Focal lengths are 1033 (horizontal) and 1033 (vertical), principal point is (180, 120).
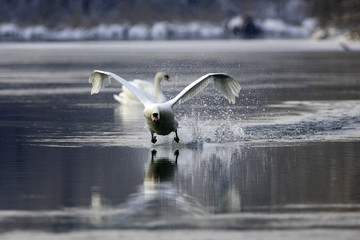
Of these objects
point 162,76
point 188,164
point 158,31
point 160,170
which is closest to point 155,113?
point 188,164

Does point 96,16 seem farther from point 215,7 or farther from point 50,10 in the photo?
point 215,7

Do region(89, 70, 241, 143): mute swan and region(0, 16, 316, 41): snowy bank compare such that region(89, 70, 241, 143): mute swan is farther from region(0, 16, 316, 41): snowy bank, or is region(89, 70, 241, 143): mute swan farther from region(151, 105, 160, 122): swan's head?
region(0, 16, 316, 41): snowy bank

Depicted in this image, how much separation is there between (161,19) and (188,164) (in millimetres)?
83335

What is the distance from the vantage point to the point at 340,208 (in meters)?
10.3

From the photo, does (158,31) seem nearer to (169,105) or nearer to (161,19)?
(161,19)

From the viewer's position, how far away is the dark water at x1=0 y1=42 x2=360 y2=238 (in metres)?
10.1

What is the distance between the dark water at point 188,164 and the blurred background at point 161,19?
5329 cm

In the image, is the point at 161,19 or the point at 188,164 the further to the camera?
the point at 161,19

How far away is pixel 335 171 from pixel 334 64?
27454 mm

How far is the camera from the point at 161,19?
96.2 m

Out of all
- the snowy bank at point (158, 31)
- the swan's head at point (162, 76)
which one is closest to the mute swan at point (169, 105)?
the swan's head at point (162, 76)

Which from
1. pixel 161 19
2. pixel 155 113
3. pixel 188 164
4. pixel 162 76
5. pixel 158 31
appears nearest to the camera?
pixel 188 164

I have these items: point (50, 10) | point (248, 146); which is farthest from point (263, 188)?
point (50, 10)

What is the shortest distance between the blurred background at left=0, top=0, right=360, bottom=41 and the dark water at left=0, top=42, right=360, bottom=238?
5329cm
